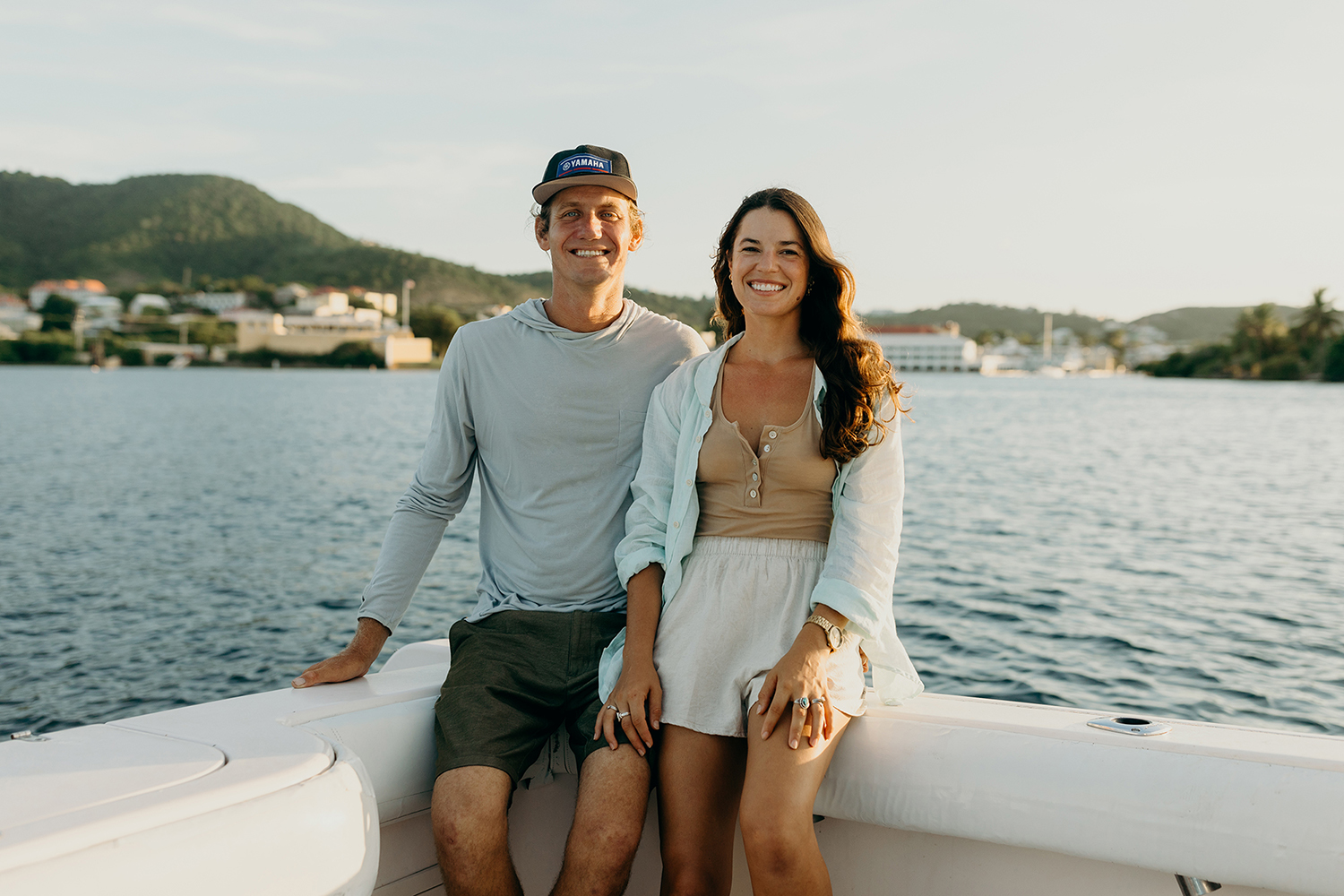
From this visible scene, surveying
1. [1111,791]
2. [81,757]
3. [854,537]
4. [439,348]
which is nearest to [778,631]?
[854,537]

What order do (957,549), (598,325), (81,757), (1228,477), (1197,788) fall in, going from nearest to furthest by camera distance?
1. (81,757)
2. (1197,788)
3. (598,325)
4. (957,549)
5. (1228,477)

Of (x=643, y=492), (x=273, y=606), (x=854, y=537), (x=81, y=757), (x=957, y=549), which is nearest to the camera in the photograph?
(x=81, y=757)

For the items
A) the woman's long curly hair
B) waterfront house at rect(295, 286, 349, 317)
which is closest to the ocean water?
the woman's long curly hair

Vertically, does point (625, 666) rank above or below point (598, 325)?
below

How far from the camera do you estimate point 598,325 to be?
8.45 feet

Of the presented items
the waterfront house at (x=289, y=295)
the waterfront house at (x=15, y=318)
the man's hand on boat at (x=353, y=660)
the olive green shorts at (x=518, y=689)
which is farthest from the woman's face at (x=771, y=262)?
the waterfront house at (x=289, y=295)

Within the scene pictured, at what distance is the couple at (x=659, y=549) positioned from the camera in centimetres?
197

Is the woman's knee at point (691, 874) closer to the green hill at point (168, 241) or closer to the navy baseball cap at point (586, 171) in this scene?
the navy baseball cap at point (586, 171)

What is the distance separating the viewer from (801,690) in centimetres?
195

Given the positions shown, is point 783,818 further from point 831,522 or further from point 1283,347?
point 1283,347

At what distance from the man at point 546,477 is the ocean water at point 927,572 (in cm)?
75

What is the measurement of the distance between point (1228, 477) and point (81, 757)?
76.9 feet

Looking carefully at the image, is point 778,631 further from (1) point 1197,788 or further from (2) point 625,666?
(1) point 1197,788

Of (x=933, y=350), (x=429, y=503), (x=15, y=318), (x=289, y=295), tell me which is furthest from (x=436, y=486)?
(x=933, y=350)
